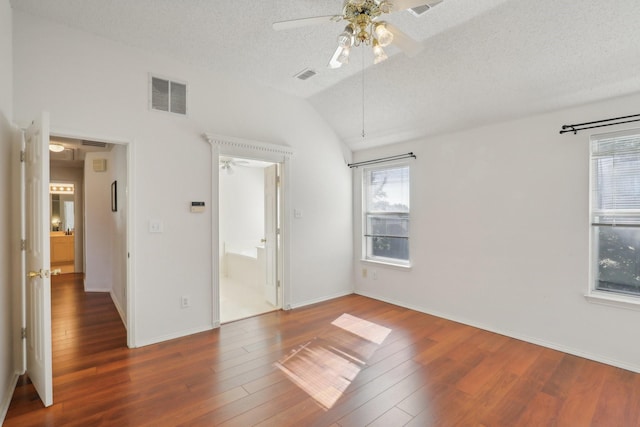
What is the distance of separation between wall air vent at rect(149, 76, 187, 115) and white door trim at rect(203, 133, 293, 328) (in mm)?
398

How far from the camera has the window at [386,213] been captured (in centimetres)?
450

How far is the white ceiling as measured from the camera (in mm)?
2381

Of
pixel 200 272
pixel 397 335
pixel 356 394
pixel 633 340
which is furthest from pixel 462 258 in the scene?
pixel 200 272

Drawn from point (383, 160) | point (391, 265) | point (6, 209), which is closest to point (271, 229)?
point (391, 265)

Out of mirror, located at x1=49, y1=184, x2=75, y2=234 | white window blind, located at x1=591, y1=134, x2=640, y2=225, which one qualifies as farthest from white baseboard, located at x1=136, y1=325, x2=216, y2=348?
mirror, located at x1=49, y1=184, x2=75, y2=234

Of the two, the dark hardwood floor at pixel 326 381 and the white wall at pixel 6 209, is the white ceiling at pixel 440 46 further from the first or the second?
the dark hardwood floor at pixel 326 381

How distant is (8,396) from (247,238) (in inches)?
195

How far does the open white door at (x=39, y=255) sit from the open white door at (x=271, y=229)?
98.9 inches

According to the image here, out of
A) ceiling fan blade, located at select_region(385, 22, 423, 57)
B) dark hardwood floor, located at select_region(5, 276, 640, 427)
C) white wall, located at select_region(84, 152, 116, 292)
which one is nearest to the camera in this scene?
ceiling fan blade, located at select_region(385, 22, 423, 57)

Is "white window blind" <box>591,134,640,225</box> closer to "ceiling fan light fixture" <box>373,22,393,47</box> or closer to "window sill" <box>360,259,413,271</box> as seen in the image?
"window sill" <box>360,259,413,271</box>

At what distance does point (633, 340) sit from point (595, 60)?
239 centimetres

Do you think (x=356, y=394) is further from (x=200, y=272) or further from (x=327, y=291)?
(x=327, y=291)

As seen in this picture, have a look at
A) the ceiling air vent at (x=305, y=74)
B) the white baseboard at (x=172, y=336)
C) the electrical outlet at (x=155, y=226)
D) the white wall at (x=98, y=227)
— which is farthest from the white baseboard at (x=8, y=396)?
the ceiling air vent at (x=305, y=74)

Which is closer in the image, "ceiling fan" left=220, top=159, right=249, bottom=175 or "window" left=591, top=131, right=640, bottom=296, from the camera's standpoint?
"window" left=591, top=131, right=640, bottom=296
